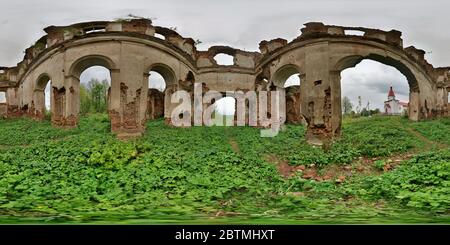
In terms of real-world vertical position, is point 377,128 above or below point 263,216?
above

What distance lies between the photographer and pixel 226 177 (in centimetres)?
549

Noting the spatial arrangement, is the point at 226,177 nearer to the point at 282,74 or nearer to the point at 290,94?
the point at 282,74

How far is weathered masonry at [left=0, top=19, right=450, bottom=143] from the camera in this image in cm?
882

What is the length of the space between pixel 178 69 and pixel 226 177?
6.63 metres

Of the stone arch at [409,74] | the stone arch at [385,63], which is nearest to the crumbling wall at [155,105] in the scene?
the stone arch at [385,63]

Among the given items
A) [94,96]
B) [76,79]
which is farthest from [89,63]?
[94,96]

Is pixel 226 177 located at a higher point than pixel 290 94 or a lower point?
lower

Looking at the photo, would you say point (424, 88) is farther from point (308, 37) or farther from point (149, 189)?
point (149, 189)

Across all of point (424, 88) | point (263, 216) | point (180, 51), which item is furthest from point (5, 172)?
point (424, 88)

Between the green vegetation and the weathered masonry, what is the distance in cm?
115

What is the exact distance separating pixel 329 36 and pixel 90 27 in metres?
6.13

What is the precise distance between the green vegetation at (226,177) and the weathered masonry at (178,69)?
1152 millimetres

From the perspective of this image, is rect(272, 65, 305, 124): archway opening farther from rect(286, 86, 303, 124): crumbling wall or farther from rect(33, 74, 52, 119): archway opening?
rect(33, 74, 52, 119): archway opening

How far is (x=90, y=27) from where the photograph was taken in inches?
→ 365
